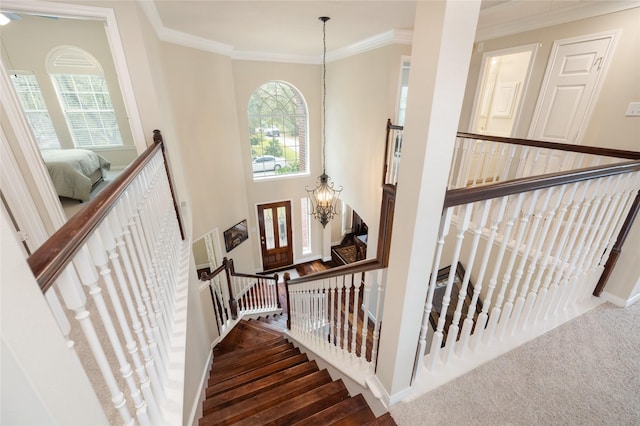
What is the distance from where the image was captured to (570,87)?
116 inches

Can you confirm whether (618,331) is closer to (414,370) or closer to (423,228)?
(414,370)

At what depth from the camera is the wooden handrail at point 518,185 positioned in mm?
1023

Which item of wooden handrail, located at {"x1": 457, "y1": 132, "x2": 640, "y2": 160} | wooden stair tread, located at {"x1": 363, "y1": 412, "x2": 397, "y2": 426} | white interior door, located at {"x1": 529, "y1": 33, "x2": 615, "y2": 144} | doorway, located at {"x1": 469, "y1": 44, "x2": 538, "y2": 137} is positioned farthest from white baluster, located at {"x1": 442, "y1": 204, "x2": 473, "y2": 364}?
doorway, located at {"x1": 469, "y1": 44, "x2": 538, "y2": 137}

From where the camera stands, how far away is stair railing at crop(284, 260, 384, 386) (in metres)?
1.50

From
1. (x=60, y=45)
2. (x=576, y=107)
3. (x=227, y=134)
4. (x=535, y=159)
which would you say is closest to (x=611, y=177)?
(x=535, y=159)

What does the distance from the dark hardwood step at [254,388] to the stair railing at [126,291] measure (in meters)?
0.82

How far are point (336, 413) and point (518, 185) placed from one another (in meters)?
1.47

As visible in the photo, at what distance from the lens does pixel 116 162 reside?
17.3 feet

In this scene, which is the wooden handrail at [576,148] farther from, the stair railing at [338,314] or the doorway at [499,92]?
the stair railing at [338,314]

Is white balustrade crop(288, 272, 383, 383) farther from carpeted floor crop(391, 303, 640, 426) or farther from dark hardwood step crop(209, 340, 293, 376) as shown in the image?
carpeted floor crop(391, 303, 640, 426)

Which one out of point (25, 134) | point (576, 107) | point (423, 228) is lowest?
point (423, 228)

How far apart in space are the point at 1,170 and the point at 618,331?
13.7ft

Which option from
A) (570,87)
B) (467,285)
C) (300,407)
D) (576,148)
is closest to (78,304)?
(300,407)

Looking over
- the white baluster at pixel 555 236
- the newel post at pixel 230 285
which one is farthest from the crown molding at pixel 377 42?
the newel post at pixel 230 285
